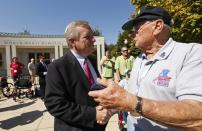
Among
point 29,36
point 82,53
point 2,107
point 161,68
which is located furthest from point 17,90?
point 29,36

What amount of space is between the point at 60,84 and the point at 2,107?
9.59m

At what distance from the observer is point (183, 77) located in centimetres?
178

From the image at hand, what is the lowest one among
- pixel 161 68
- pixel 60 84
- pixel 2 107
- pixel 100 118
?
pixel 2 107

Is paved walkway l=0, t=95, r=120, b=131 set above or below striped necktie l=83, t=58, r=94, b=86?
below

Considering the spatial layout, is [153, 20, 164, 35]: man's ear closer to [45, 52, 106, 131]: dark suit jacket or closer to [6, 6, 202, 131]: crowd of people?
[6, 6, 202, 131]: crowd of people

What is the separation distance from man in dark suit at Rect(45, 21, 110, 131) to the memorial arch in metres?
29.3

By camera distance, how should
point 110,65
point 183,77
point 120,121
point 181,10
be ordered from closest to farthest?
1. point 183,77
2. point 120,121
3. point 110,65
4. point 181,10

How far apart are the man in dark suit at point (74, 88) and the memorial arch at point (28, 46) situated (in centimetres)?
2929

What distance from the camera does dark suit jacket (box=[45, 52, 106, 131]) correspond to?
272 centimetres

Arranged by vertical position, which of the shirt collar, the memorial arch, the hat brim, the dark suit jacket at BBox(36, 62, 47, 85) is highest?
the memorial arch

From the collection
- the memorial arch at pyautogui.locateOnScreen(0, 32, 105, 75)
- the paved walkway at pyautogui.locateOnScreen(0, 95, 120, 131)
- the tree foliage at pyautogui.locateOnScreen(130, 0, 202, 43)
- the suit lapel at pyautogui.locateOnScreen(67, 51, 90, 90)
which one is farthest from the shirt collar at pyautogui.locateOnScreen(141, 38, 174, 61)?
the memorial arch at pyautogui.locateOnScreen(0, 32, 105, 75)

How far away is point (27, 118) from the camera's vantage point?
8.99 metres

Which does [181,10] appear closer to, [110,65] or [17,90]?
[110,65]

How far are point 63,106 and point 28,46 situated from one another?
32855mm
